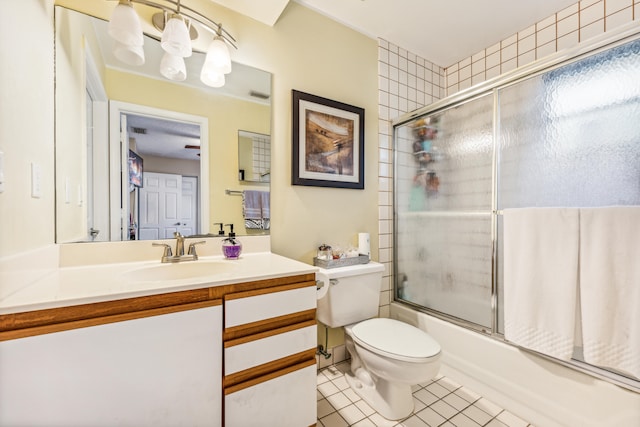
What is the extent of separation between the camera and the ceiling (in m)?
1.63

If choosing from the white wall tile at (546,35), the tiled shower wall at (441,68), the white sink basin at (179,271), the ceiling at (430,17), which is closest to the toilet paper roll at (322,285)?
the white sink basin at (179,271)

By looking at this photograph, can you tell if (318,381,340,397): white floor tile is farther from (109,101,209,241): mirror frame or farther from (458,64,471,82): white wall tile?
(458,64,471,82): white wall tile

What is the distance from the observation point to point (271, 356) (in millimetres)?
985

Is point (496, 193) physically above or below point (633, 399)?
above

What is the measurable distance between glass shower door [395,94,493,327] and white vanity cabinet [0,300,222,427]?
4.74 feet

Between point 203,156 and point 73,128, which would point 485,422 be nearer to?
point 203,156

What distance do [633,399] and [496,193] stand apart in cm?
97

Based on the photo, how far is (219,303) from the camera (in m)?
0.89

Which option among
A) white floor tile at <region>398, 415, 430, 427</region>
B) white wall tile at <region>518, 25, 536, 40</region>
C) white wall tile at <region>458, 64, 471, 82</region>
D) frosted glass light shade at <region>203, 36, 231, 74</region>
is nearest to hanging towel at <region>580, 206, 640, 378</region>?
white floor tile at <region>398, 415, 430, 427</region>

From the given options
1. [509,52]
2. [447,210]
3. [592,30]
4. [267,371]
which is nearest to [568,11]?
[592,30]

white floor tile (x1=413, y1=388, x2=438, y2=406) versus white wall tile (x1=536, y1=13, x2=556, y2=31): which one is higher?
white wall tile (x1=536, y1=13, x2=556, y2=31)

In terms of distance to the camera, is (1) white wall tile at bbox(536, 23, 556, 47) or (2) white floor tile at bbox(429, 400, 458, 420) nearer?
(2) white floor tile at bbox(429, 400, 458, 420)

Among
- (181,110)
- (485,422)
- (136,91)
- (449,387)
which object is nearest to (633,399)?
(485,422)

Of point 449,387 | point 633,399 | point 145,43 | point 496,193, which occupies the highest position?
point 145,43
